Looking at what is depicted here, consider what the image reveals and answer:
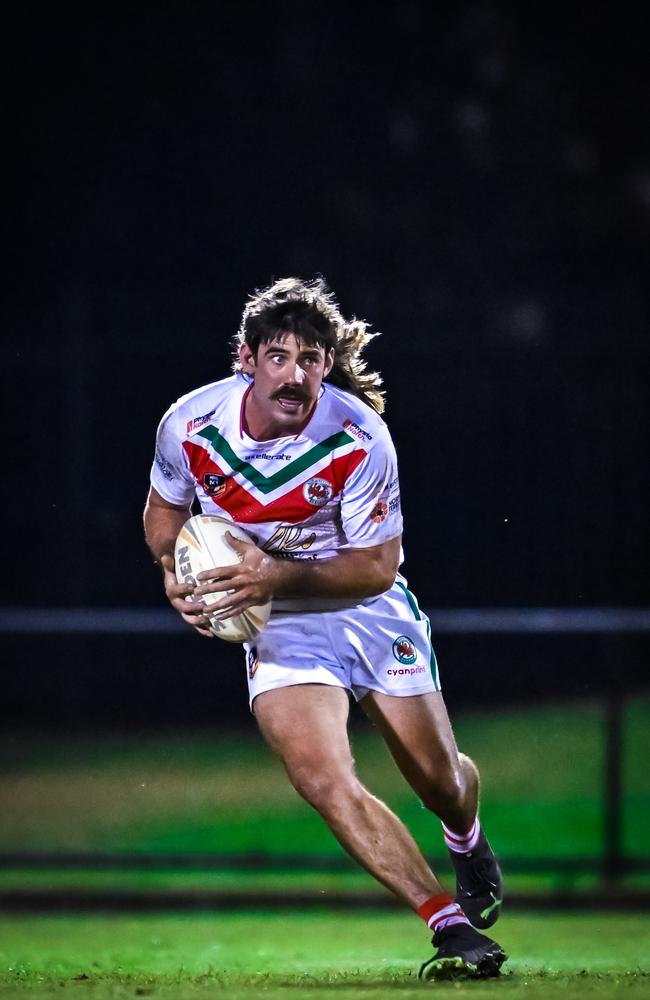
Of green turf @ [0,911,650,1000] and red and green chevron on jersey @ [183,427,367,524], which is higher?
red and green chevron on jersey @ [183,427,367,524]

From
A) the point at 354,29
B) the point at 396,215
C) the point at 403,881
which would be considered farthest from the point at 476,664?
the point at 354,29

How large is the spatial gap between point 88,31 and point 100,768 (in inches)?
378

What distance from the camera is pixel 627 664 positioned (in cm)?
987

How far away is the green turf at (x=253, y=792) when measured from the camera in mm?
9844

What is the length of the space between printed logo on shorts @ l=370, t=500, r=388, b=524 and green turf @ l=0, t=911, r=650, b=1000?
1681mm

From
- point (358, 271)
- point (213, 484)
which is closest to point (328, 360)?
point (213, 484)

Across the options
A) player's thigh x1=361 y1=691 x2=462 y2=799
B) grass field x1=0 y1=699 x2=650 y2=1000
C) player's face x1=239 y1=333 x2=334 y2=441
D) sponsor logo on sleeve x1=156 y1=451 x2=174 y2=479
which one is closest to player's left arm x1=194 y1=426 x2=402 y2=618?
player's face x1=239 y1=333 x2=334 y2=441

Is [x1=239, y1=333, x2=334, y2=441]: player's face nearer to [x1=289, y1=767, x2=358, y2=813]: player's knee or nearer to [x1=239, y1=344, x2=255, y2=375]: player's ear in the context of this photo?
[x1=239, y1=344, x2=255, y2=375]: player's ear

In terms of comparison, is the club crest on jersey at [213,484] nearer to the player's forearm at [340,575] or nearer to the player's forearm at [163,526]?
the player's forearm at [163,526]

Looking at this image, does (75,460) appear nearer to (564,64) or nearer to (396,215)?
(396,215)

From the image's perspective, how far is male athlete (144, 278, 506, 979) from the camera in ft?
20.6

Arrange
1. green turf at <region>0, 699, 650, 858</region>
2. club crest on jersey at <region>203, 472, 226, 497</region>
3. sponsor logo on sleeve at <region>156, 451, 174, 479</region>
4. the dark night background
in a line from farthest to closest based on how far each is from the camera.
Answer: the dark night background < green turf at <region>0, 699, 650, 858</region> < sponsor logo on sleeve at <region>156, 451, 174, 479</region> < club crest on jersey at <region>203, 472, 226, 497</region>

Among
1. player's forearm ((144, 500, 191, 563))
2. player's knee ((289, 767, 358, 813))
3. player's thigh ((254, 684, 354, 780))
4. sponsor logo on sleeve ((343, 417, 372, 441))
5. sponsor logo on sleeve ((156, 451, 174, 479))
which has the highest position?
sponsor logo on sleeve ((343, 417, 372, 441))

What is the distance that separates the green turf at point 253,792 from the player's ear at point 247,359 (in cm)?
Result: 393
